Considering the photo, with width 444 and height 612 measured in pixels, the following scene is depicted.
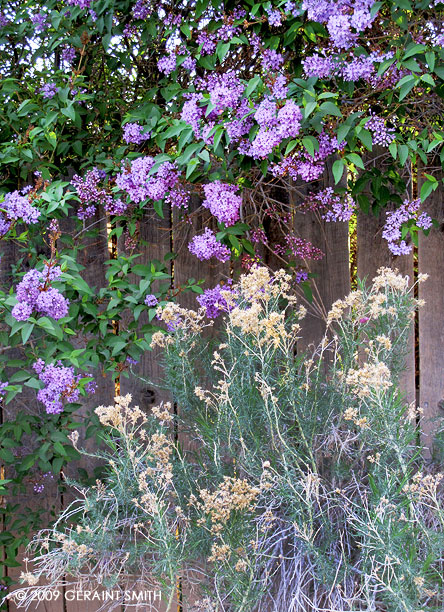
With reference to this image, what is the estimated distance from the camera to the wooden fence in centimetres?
212

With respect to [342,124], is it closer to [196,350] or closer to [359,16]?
[359,16]

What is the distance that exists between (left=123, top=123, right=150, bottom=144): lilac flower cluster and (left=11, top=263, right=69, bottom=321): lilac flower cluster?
545 millimetres

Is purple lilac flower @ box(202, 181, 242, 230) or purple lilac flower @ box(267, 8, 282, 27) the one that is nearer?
purple lilac flower @ box(267, 8, 282, 27)

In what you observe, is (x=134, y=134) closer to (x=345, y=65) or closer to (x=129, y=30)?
(x=129, y=30)

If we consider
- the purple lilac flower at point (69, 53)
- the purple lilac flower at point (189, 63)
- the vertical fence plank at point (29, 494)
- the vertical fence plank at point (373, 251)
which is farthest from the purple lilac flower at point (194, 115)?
the vertical fence plank at point (29, 494)

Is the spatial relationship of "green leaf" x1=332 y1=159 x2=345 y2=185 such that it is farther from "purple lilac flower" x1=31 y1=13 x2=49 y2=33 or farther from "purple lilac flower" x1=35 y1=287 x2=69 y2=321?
"purple lilac flower" x1=31 y1=13 x2=49 y2=33

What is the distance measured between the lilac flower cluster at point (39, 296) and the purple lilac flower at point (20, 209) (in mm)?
245

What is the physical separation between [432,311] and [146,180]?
106 cm

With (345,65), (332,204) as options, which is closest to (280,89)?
(345,65)

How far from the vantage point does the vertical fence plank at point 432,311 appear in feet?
6.97

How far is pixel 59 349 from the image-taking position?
1691mm

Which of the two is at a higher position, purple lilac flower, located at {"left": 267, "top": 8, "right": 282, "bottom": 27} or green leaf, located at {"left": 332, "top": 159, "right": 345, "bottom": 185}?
purple lilac flower, located at {"left": 267, "top": 8, "right": 282, "bottom": 27}

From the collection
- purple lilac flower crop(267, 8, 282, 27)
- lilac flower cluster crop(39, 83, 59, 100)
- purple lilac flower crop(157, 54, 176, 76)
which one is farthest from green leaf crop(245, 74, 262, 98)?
lilac flower cluster crop(39, 83, 59, 100)

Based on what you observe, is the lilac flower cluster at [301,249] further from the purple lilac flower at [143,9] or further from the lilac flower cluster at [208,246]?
the purple lilac flower at [143,9]
